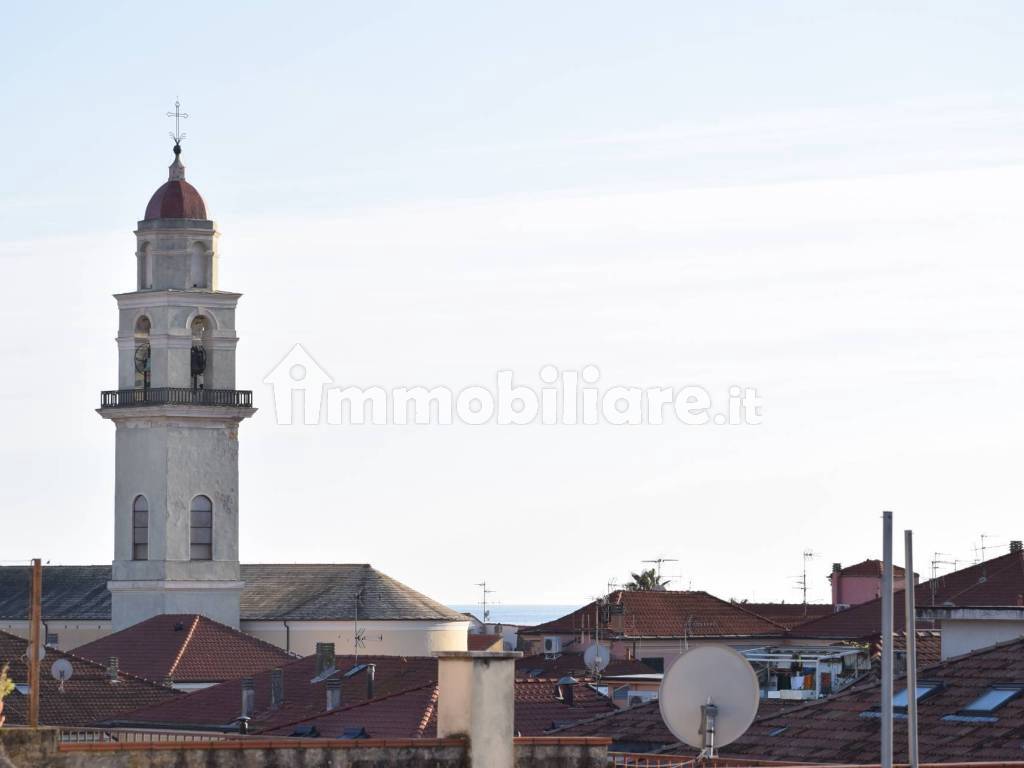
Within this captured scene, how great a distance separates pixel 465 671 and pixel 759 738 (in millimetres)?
12075

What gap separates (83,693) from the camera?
60.7m

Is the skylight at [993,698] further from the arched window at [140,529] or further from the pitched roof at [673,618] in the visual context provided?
the arched window at [140,529]

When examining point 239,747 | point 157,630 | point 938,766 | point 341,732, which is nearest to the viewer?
point 239,747

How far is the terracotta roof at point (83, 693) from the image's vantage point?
191 ft

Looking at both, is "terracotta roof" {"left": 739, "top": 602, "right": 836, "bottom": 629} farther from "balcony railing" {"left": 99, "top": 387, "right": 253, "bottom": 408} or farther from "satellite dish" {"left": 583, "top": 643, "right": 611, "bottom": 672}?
"satellite dish" {"left": 583, "top": 643, "right": 611, "bottom": 672}

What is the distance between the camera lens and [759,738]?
3228 centimetres

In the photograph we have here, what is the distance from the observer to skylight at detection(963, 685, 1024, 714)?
1270 inches

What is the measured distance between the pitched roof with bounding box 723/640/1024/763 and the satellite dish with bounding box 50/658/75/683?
2855 cm

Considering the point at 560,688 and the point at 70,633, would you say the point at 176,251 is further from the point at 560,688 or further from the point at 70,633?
the point at 560,688

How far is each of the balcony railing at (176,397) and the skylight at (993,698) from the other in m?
53.5

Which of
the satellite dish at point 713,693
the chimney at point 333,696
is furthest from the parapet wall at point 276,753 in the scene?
the chimney at point 333,696

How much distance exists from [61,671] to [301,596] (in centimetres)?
3273

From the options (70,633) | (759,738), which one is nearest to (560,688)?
(759,738)

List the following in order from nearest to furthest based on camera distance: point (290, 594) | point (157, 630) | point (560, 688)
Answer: point (560, 688) < point (157, 630) < point (290, 594)
